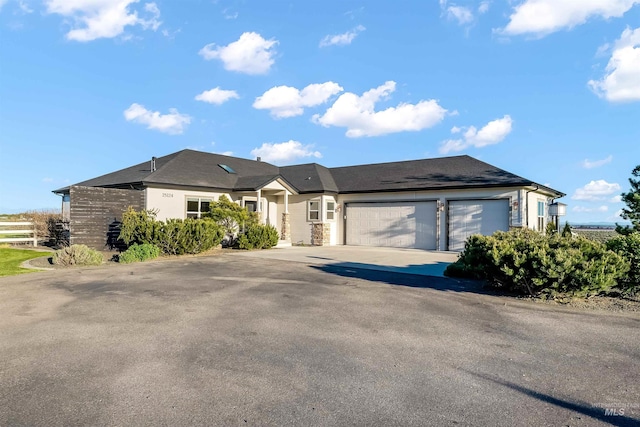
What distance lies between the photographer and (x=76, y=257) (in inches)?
498

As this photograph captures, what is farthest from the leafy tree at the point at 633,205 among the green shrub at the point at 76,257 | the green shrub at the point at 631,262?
Answer: the green shrub at the point at 76,257

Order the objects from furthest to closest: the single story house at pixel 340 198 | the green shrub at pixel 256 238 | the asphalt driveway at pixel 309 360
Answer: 1. the green shrub at pixel 256 238
2. the single story house at pixel 340 198
3. the asphalt driveway at pixel 309 360

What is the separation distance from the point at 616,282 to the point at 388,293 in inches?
183

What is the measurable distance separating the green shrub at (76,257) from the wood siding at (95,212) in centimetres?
238

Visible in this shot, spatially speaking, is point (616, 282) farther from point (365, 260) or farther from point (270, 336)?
point (365, 260)

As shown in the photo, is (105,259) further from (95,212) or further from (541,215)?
(541,215)

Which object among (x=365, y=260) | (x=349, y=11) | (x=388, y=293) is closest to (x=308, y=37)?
(x=349, y=11)

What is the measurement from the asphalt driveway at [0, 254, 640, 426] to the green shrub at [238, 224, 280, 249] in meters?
10.3

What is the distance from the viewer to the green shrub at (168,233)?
584 inches

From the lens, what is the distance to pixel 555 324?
6074 mm

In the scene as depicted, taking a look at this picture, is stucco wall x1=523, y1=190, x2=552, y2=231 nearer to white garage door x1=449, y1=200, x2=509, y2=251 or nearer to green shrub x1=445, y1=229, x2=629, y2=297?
white garage door x1=449, y1=200, x2=509, y2=251

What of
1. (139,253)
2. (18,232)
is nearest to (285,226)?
(139,253)

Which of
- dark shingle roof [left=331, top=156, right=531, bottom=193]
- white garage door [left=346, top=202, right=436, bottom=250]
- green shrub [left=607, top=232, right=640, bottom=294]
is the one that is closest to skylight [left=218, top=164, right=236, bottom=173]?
dark shingle roof [left=331, top=156, right=531, bottom=193]

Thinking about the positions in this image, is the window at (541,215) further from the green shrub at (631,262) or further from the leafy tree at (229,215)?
the leafy tree at (229,215)
